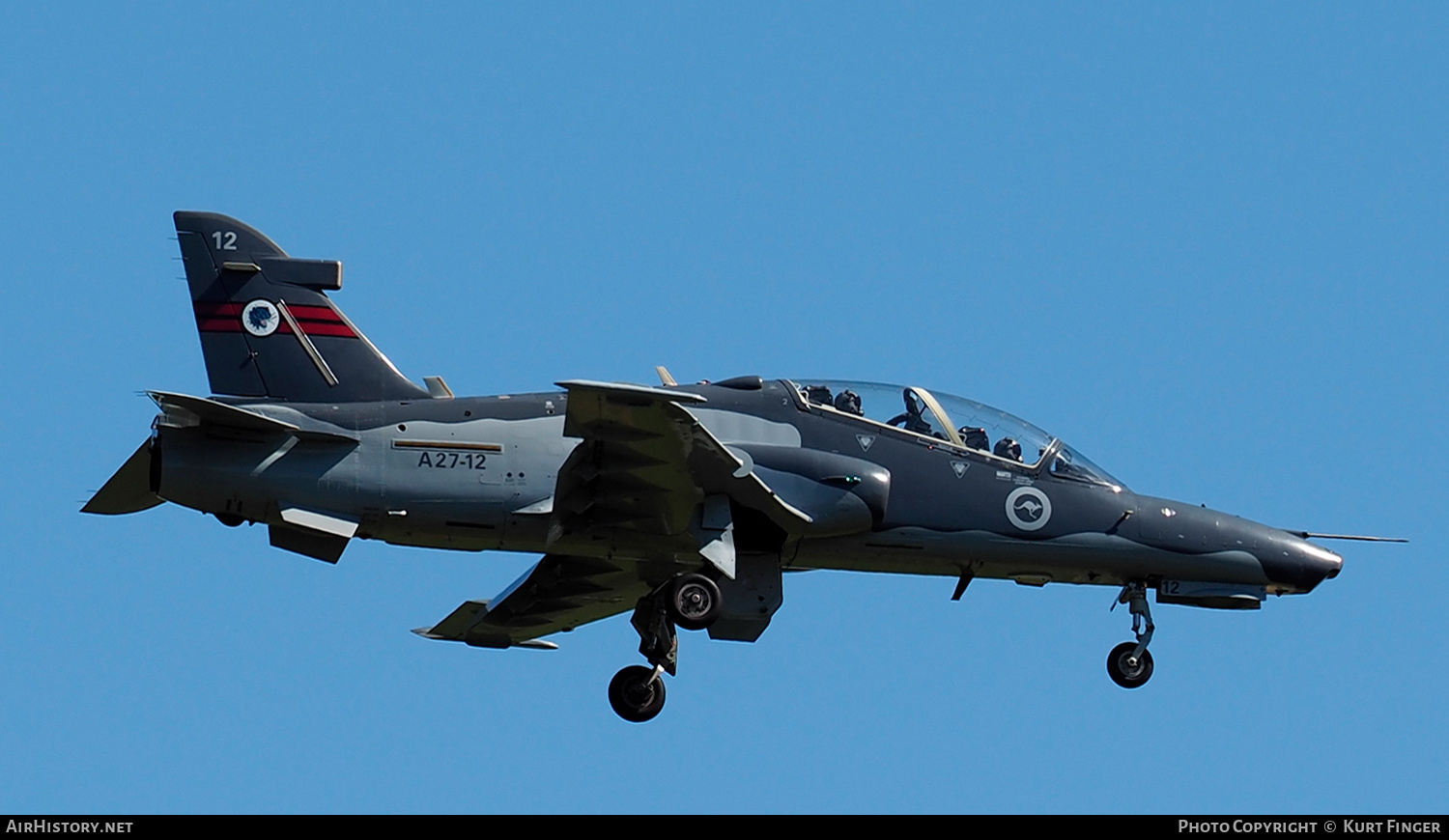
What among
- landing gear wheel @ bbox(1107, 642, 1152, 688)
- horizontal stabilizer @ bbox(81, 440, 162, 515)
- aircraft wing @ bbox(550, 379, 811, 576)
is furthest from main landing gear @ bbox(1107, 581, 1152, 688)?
horizontal stabilizer @ bbox(81, 440, 162, 515)

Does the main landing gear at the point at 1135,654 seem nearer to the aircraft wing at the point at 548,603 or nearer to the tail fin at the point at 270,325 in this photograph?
the aircraft wing at the point at 548,603

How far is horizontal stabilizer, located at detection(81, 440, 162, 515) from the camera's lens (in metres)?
24.4

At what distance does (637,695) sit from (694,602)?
5.91ft

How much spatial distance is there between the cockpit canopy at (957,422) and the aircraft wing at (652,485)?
63.9 inches

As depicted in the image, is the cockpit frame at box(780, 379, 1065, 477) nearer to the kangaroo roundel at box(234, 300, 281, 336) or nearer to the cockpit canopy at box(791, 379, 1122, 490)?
the cockpit canopy at box(791, 379, 1122, 490)

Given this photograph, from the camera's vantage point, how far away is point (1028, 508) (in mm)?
26172

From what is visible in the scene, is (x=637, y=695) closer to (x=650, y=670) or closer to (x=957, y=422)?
(x=650, y=670)

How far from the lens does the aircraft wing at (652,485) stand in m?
23.5

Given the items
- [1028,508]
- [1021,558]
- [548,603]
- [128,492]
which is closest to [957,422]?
[1028,508]

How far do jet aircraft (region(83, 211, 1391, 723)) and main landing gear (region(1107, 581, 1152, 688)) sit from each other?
0.02 metres

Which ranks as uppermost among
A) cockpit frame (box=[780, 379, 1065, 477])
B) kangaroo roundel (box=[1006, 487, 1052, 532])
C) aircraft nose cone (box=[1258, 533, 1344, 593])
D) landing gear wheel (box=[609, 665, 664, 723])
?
cockpit frame (box=[780, 379, 1065, 477])
